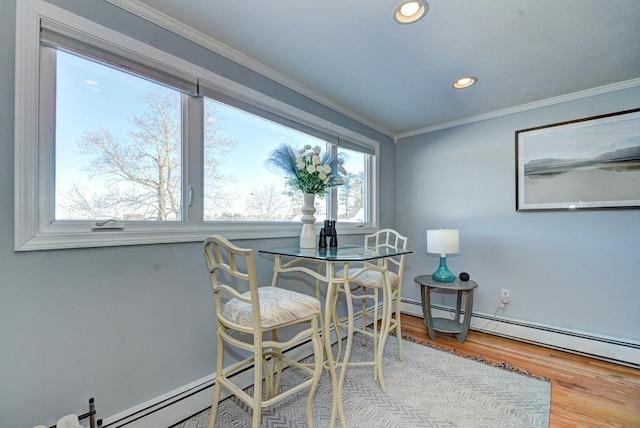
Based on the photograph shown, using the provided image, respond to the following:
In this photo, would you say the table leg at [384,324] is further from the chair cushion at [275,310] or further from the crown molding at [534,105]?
the crown molding at [534,105]

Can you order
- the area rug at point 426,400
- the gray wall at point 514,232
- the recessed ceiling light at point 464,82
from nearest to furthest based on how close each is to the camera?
the area rug at point 426,400
the recessed ceiling light at point 464,82
the gray wall at point 514,232

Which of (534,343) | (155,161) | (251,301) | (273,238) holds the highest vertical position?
(155,161)

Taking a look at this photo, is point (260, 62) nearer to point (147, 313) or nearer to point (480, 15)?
point (480, 15)

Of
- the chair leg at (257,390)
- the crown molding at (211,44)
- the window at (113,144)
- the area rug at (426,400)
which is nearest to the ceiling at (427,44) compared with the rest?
the crown molding at (211,44)

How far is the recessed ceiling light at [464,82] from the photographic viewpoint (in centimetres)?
213

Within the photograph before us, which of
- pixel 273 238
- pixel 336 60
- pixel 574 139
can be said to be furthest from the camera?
pixel 574 139

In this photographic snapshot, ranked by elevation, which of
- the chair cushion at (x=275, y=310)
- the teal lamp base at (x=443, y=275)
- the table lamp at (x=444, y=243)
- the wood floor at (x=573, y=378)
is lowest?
the wood floor at (x=573, y=378)

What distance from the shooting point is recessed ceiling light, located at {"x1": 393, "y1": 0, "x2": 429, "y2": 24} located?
4.58 feet

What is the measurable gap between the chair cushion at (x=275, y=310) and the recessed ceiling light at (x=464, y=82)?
2006 mm

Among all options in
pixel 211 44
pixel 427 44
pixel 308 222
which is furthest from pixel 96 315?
pixel 427 44

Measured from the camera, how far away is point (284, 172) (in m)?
2.12

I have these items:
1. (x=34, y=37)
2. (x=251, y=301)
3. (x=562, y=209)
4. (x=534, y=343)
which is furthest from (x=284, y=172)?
(x=534, y=343)

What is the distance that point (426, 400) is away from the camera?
173 centimetres

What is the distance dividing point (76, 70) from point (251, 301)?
1.34 m
